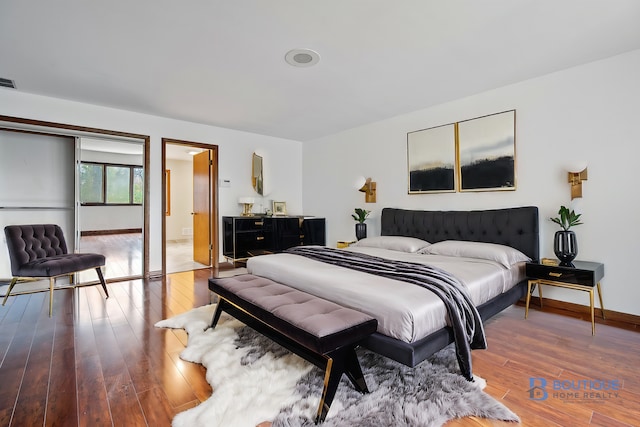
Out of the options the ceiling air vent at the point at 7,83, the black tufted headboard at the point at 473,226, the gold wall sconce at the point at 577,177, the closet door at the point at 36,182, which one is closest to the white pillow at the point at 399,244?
the black tufted headboard at the point at 473,226

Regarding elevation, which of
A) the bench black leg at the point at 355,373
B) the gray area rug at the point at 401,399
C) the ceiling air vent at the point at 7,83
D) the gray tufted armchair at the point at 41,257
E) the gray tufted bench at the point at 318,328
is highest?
the ceiling air vent at the point at 7,83

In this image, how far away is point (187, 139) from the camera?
4.96 metres

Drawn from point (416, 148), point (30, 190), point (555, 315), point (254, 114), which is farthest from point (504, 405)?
point (30, 190)

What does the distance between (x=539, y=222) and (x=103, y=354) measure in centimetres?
424

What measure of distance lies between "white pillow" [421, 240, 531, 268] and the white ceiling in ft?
6.00

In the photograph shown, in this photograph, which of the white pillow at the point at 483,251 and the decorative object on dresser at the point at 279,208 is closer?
the white pillow at the point at 483,251

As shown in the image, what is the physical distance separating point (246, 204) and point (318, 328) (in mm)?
4259

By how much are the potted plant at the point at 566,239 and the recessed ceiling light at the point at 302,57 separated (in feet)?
9.30

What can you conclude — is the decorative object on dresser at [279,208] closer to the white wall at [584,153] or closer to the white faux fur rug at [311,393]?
the white wall at [584,153]

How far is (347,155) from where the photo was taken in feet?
17.9

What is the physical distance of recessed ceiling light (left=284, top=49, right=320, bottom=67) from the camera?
2.72 metres

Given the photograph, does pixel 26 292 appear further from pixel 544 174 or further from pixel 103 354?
pixel 544 174

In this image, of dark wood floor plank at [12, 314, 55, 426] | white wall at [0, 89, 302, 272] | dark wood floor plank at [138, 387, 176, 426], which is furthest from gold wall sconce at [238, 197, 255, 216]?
dark wood floor plank at [138, 387, 176, 426]

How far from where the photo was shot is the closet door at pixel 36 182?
3.96m
